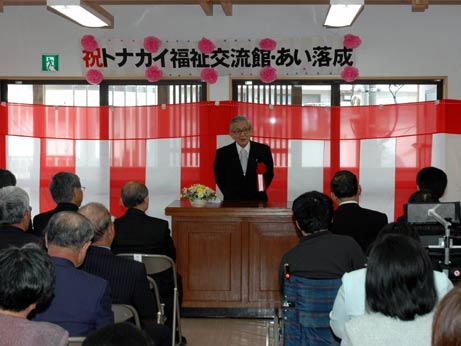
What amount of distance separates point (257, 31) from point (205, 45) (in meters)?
0.57

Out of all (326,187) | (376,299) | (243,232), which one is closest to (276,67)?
(326,187)

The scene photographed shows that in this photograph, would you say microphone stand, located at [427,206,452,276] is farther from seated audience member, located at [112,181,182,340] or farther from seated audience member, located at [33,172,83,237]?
seated audience member, located at [33,172,83,237]

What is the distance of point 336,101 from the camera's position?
22.2ft

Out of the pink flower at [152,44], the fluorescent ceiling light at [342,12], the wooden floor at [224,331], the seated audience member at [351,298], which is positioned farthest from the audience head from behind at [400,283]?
the pink flower at [152,44]

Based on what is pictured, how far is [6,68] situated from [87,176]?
147 centimetres

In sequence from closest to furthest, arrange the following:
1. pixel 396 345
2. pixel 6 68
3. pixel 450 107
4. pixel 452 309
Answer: pixel 452 309, pixel 396 345, pixel 450 107, pixel 6 68

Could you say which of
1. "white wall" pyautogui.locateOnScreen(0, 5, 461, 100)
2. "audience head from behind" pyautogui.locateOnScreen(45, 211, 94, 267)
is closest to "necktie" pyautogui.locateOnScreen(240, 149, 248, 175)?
"white wall" pyautogui.locateOnScreen(0, 5, 461, 100)

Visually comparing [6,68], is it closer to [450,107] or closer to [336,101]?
[336,101]

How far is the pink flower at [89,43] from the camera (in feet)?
21.9

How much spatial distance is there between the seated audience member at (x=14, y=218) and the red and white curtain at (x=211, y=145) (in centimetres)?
316

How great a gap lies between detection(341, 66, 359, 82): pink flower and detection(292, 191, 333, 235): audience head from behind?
370 cm

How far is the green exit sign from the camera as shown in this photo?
6.81 m

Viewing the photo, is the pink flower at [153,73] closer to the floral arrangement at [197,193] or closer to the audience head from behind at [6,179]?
the floral arrangement at [197,193]

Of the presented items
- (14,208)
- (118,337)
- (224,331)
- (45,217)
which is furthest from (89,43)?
(118,337)
